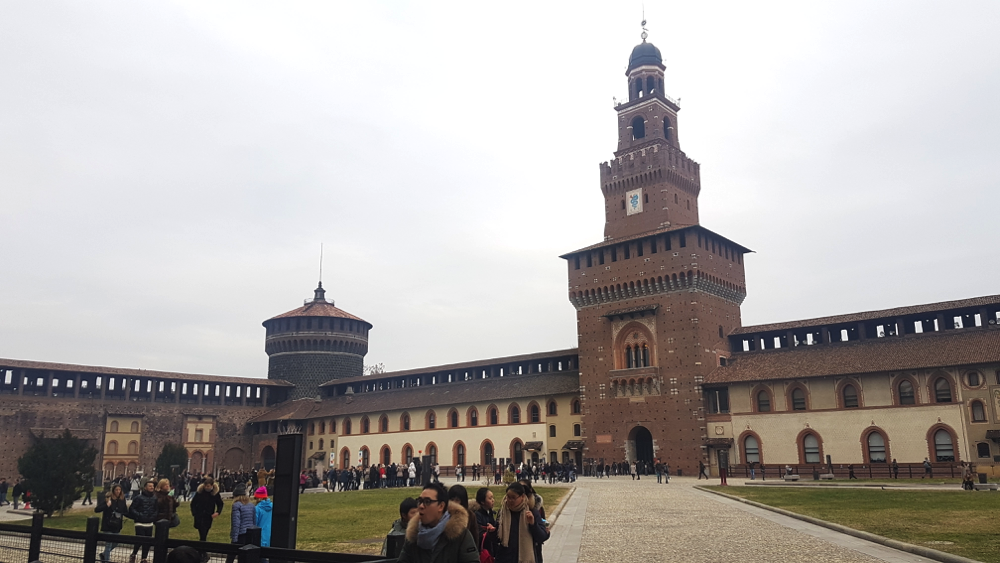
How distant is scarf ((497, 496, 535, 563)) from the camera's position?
841 cm

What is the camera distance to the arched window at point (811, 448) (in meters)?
42.8

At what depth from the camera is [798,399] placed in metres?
43.9

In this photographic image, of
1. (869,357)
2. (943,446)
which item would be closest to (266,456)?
(869,357)

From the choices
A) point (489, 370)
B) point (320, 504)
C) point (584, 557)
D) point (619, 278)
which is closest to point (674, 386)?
point (619, 278)

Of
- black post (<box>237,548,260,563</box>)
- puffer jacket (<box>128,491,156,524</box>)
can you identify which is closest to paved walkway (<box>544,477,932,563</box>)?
puffer jacket (<box>128,491,156,524</box>)

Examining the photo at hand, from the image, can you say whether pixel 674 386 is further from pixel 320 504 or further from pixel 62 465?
pixel 62 465

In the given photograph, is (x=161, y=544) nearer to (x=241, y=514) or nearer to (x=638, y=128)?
(x=241, y=514)

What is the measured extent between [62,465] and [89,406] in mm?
39329

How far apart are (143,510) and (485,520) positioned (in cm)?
823

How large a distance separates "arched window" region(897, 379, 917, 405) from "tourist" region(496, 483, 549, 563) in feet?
125

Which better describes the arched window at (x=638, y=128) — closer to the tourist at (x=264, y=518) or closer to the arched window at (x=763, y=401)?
the arched window at (x=763, y=401)

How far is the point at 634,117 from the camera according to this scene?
57312 millimetres

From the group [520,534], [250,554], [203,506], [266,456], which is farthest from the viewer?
[266,456]

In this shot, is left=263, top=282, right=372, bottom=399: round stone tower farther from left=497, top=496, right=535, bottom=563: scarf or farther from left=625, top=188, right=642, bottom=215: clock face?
left=497, top=496, right=535, bottom=563: scarf
